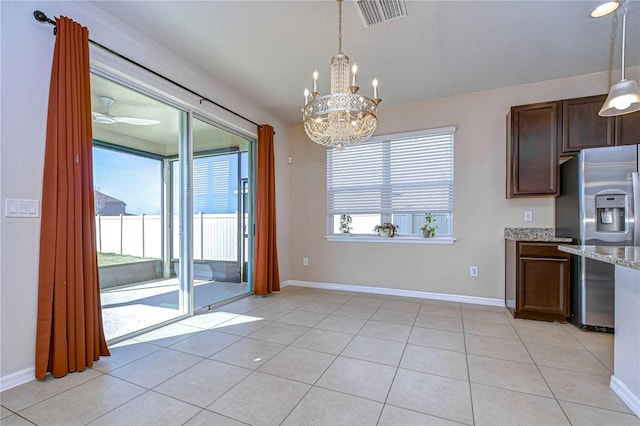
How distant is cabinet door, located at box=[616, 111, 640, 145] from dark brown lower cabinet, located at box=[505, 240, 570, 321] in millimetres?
1249

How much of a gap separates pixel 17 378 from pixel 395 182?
4.18 m

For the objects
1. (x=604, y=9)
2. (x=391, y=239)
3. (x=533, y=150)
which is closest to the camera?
(x=604, y=9)

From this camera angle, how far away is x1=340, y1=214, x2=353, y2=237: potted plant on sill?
15.1ft

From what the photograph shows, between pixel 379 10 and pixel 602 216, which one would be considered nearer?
pixel 379 10

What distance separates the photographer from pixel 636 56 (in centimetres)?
289

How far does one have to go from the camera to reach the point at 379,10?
87.9 inches

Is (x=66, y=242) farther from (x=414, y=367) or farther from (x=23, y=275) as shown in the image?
(x=414, y=367)

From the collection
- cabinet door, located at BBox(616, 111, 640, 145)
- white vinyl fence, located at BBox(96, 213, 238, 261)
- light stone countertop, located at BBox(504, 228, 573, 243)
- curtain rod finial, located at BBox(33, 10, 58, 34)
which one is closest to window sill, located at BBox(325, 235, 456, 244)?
light stone countertop, located at BBox(504, 228, 573, 243)

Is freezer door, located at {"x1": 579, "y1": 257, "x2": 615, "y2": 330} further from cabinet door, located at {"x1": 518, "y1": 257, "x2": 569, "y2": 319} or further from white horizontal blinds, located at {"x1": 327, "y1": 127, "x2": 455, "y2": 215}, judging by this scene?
white horizontal blinds, located at {"x1": 327, "y1": 127, "x2": 455, "y2": 215}

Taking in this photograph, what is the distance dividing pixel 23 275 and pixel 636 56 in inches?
222

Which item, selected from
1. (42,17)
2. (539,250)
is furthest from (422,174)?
(42,17)

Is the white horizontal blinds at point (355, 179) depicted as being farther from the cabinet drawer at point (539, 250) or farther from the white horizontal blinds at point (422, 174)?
the cabinet drawer at point (539, 250)

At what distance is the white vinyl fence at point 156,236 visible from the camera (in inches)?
104

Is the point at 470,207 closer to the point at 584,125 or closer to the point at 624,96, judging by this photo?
the point at 584,125
